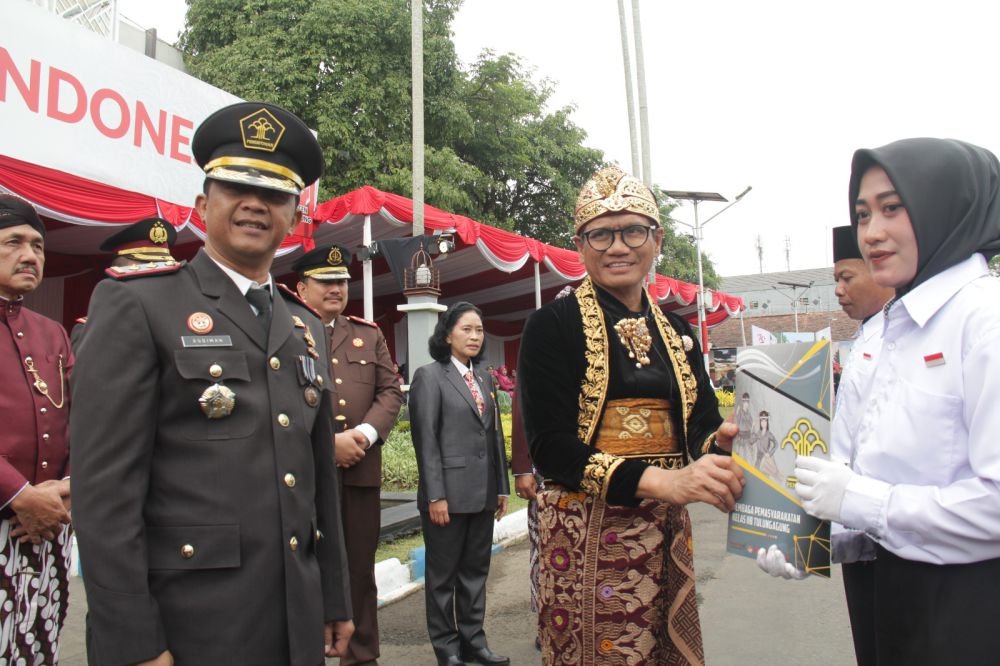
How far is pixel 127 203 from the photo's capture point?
285 inches

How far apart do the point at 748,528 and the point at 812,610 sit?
318 centimetres

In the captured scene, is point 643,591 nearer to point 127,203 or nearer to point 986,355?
point 986,355

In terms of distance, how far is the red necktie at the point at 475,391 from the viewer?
409 cm

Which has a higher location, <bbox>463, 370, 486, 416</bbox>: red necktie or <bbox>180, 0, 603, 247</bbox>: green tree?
<bbox>180, 0, 603, 247</bbox>: green tree

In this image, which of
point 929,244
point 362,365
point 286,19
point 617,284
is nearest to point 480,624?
point 362,365

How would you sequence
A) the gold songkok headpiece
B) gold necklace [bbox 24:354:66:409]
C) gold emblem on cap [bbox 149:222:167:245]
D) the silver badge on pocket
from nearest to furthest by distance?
the silver badge on pocket
the gold songkok headpiece
gold necklace [bbox 24:354:66:409]
gold emblem on cap [bbox 149:222:167:245]

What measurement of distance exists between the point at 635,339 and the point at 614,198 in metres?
0.43

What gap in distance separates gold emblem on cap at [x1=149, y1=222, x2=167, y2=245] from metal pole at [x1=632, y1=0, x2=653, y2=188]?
11285mm

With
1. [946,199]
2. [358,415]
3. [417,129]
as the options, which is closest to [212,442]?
[946,199]

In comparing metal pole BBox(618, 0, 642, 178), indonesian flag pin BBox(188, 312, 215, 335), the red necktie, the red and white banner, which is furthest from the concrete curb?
metal pole BBox(618, 0, 642, 178)

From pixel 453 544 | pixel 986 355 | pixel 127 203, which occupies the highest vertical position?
pixel 127 203

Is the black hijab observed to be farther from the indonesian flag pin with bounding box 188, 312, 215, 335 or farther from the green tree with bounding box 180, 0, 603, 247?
the green tree with bounding box 180, 0, 603, 247

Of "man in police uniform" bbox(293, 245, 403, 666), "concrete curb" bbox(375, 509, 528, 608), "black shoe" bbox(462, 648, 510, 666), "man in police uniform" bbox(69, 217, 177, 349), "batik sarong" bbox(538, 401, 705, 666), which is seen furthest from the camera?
"concrete curb" bbox(375, 509, 528, 608)

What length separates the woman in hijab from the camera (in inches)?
53.4
